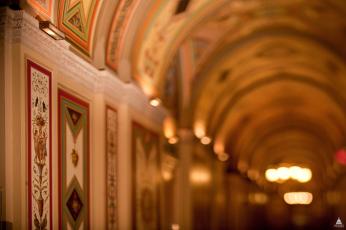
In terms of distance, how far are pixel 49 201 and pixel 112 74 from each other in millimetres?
3290

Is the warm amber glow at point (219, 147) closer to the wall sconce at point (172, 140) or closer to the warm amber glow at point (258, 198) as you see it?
the wall sconce at point (172, 140)

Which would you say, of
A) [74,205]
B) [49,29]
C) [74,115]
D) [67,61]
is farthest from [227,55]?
[49,29]

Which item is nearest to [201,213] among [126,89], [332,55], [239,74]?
[239,74]

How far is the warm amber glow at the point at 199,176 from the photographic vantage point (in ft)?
59.9

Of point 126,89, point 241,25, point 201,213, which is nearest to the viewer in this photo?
point 126,89

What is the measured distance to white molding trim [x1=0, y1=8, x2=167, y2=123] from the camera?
736cm

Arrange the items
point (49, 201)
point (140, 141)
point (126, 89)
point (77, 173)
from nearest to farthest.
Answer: point (49, 201) < point (77, 173) < point (126, 89) < point (140, 141)

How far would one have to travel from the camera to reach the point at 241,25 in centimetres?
1667

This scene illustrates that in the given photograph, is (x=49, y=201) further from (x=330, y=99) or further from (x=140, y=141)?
(x=330, y=99)

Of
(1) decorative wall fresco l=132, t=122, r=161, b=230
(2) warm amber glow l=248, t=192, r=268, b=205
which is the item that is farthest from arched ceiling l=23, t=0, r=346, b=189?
(2) warm amber glow l=248, t=192, r=268, b=205

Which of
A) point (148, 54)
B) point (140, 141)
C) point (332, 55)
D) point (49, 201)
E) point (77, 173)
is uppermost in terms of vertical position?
point (332, 55)

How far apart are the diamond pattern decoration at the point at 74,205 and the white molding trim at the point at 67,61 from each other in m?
1.74

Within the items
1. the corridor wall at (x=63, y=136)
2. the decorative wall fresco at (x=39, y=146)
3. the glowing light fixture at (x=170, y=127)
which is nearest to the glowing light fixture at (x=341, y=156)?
the glowing light fixture at (x=170, y=127)

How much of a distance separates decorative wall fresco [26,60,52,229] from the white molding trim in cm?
32
